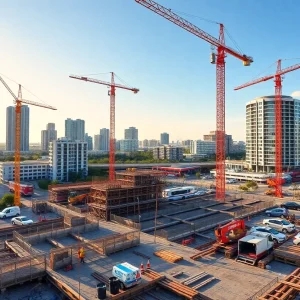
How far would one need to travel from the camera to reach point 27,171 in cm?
6906

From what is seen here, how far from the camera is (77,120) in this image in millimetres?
197875

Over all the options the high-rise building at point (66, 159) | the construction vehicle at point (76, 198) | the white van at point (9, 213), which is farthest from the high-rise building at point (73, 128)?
the white van at point (9, 213)

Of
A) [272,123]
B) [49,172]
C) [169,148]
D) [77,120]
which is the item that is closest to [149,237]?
[49,172]

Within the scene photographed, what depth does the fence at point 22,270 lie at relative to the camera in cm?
1406

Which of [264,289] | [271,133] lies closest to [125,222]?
[264,289]

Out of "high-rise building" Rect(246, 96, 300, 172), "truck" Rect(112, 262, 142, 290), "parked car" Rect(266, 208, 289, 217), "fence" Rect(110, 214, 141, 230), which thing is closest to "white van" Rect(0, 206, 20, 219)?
"fence" Rect(110, 214, 141, 230)

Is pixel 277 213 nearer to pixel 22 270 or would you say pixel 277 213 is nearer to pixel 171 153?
pixel 22 270

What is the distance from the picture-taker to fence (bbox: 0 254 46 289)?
46.1 feet

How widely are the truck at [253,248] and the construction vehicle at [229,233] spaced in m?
1.41

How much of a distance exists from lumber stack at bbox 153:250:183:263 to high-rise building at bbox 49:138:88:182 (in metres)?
54.5

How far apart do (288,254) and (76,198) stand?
28135 mm

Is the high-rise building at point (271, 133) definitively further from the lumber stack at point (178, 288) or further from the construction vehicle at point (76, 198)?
the lumber stack at point (178, 288)

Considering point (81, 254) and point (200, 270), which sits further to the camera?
point (81, 254)

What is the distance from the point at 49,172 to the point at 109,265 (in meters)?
59.9
